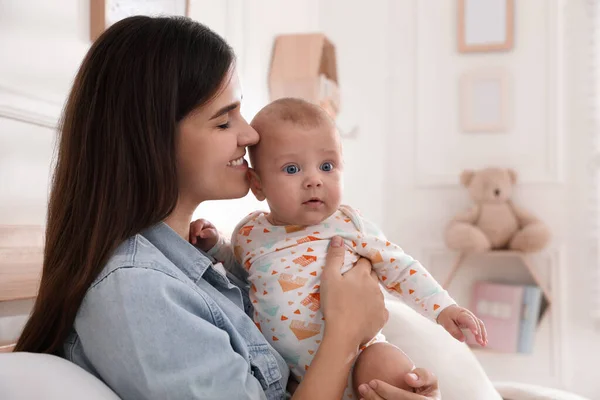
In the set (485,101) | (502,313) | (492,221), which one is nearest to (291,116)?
(492,221)

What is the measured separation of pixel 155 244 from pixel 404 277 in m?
0.50

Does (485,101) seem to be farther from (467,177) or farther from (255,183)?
(255,183)

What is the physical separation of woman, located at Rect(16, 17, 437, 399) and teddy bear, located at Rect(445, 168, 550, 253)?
2268 mm

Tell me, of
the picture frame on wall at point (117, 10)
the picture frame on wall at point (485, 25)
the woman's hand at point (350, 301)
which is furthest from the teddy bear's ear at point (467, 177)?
the woman's hand at point (350, 301)

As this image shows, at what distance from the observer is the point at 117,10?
1627mm

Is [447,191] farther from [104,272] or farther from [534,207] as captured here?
[104,272]

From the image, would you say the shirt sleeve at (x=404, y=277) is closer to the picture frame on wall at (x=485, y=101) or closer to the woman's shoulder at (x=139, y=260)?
the woman's shoulder at (x=139, y=260)

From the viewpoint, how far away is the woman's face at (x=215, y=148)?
1.09 metres

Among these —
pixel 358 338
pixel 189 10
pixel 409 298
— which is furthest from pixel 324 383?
pixel 189 10

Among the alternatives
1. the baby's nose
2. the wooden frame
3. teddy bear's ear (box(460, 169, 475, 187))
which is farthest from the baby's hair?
teddy bear's ear (box(460, 169, 475, 187))

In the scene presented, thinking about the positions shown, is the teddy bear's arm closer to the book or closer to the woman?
the book

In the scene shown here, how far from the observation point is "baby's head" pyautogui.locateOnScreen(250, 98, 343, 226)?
123cm

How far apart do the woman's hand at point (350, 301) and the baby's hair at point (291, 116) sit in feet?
0.81

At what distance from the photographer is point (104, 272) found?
3.01 ft
